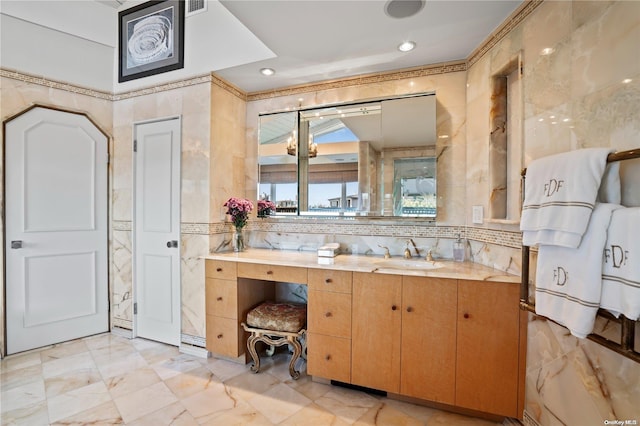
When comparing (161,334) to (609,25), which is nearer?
(609,25)

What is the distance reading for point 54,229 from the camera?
2.62m

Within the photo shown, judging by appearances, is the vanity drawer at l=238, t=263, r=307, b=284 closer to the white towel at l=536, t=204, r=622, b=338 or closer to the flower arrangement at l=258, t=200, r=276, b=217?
the flower arrangement at l=258, t=200, r=276, b=217

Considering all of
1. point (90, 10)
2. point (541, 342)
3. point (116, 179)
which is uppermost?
point (90, 10)

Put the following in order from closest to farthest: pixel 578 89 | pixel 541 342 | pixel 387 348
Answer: pixel 578 89 < pixel 541 342 < pixel 387 348

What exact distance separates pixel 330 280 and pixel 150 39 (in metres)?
2.89

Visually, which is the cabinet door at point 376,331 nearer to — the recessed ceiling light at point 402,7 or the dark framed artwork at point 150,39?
the recessed ceiling light at point 402,7

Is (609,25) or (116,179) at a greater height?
(609,25)

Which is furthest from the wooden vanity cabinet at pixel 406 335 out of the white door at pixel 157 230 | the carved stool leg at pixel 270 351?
the white door at pixel 157 230

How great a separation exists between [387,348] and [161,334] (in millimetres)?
2163

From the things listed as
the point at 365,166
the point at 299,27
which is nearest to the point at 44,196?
the point at 299,27

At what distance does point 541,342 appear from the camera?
147 cm

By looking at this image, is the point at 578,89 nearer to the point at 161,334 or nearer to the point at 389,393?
the point at 389,393

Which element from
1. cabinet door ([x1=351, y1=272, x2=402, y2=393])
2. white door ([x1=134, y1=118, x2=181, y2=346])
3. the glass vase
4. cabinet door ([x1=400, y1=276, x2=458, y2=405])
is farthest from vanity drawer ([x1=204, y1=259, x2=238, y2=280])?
cabinet door ([x1=400, y1=276, x2=458, y2=405])

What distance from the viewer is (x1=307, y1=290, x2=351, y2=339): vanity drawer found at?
1934 millimetres
